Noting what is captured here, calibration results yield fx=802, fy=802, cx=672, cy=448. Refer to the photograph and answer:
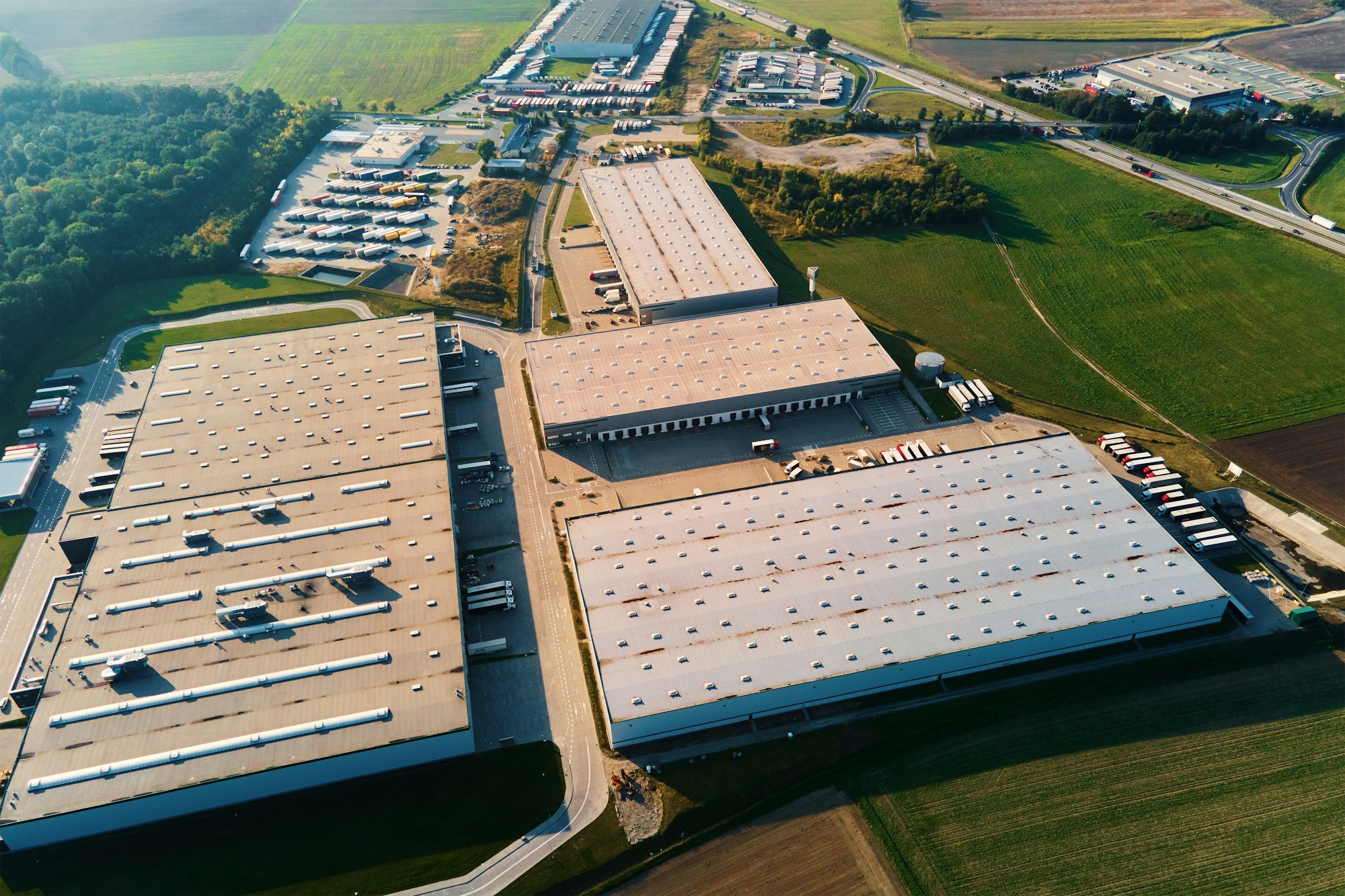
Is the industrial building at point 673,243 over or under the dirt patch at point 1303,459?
over

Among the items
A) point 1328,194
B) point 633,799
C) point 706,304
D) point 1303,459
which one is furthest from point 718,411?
point 1328,194

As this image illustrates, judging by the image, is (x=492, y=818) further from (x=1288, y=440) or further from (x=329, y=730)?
(x=1288, y=440)

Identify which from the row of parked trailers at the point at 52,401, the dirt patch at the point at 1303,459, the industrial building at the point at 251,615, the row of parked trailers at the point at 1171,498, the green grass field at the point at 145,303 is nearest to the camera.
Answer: the industrial building at the point at 251,615

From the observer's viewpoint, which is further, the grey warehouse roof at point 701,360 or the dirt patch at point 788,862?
the grey warehouse roof at point 701,360

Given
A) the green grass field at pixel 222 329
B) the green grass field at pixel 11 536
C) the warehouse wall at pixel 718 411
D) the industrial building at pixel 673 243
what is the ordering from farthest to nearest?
1. the industrial building at pixel 673 243
2. the green grass field at pixel 222 329
3. the warehouse wall at pixel 718 411
4. the green grass field at pixel 11 536

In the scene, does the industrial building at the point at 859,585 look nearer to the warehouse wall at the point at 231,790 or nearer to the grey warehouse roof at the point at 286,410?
the warehouse wall at the point at 231,790

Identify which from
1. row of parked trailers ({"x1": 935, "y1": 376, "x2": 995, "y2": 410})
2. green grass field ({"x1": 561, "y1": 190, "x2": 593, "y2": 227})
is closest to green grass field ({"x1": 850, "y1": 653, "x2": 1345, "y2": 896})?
row of parked trailers ({"x1": 935, "y1": 376, "x2": 995, "y2": 410})

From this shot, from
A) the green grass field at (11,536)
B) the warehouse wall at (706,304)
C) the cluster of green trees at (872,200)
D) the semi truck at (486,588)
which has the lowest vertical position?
the green grass field at (11,536)

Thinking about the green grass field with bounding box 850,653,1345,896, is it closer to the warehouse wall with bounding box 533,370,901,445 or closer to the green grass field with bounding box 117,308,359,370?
the warehouse wall with bounding box 533,370,901,445

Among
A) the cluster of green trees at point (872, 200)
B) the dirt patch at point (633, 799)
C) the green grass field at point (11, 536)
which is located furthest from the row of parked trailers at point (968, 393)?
the green grass field at point (11, 536)
